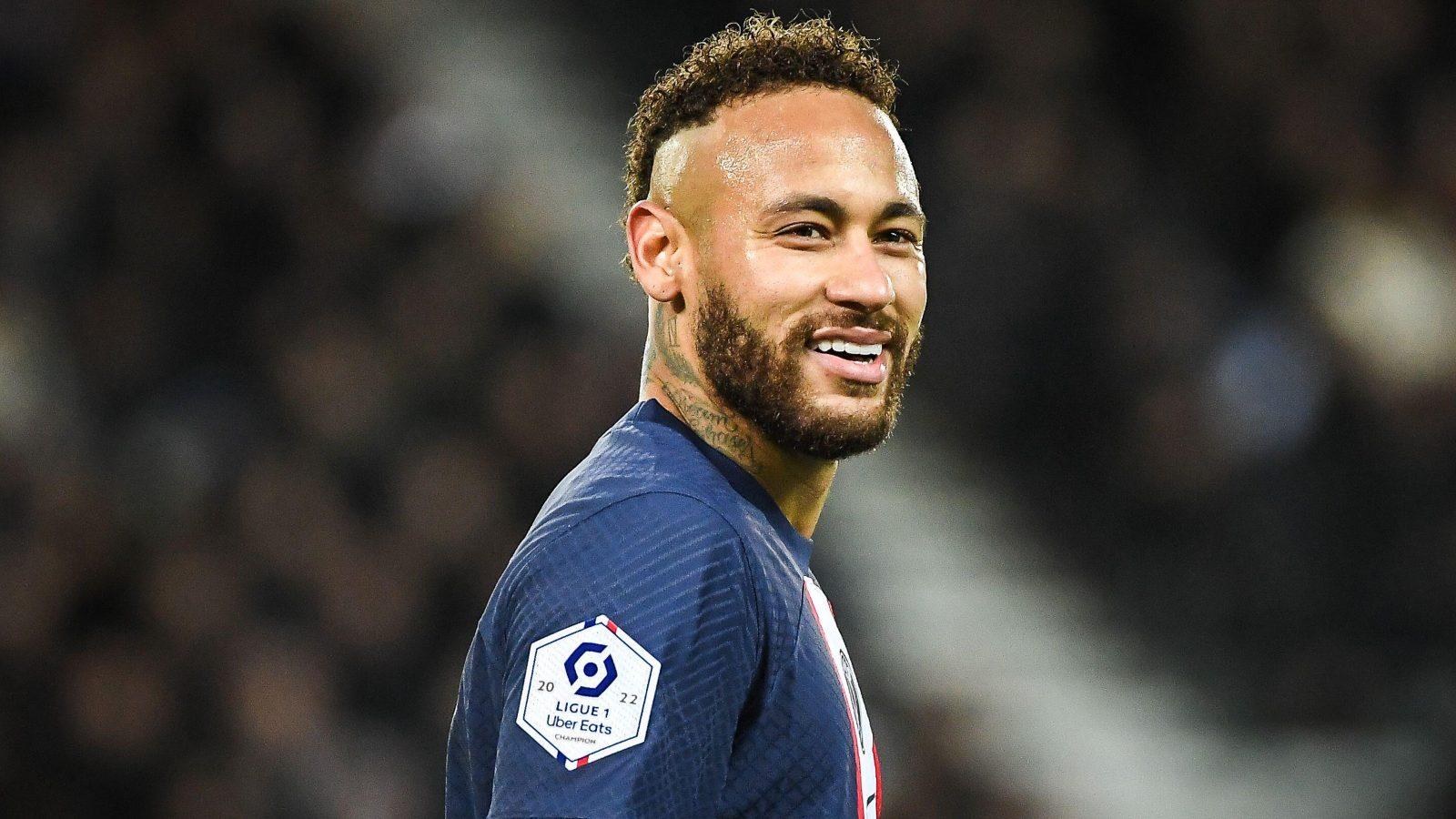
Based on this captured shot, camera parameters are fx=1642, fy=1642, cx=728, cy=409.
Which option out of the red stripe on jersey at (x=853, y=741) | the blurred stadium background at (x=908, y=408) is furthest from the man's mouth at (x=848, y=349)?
the blurred stadium background at (x=908, y=408)

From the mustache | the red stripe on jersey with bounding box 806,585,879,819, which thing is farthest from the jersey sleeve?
the mustache

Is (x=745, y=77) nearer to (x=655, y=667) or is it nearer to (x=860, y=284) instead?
(x=860, y=284)

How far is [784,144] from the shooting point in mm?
1829

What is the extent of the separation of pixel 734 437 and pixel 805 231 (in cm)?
24

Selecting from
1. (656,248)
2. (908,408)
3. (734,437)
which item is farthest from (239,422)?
A: (734,437)

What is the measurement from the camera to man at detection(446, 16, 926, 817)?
149cm

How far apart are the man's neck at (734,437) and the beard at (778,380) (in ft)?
0.06

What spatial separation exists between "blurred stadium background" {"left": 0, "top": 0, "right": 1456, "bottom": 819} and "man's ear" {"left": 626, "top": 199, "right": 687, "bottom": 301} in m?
3.33

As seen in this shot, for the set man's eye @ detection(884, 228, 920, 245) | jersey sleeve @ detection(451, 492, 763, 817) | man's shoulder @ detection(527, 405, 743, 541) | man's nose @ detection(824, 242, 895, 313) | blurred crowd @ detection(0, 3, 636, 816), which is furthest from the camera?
blurred crowd @ detection(0, 3, 636, 816)

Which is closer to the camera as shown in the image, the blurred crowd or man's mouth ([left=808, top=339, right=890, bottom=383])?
man's mouth ([left=808, top=339, right=890, bottom=383])

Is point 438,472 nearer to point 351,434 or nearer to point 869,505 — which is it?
point 351,434

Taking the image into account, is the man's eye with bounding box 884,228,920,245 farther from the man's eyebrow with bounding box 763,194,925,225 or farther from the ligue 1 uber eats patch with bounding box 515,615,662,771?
the ligue 1 uber eats patch with bounding box 515,615,662,771

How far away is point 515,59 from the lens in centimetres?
649

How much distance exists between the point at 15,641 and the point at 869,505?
2.93 metres
